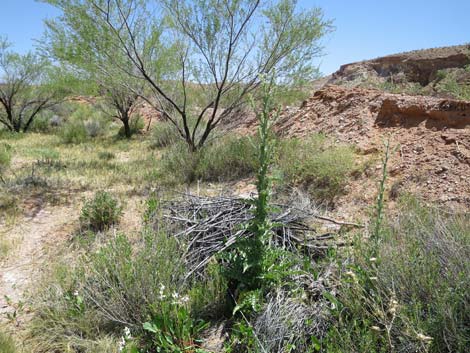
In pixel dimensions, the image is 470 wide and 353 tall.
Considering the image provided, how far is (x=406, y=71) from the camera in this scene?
18359 mm

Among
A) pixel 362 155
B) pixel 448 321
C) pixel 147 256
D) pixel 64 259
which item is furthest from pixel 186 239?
pixel 362 155

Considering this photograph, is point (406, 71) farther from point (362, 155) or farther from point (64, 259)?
point (64, 259)

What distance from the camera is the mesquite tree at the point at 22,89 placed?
14078mm

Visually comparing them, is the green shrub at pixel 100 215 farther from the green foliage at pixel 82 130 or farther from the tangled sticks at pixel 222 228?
the green foliage at pixel 82 130

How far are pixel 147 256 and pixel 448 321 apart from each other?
2092 mm

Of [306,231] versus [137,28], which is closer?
[306,231]

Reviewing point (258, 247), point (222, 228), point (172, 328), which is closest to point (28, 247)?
point (222, 228)

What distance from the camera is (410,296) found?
2123 millimetres

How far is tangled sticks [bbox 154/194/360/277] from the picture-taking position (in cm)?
302

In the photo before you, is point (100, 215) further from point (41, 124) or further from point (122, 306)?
point (41, 124)

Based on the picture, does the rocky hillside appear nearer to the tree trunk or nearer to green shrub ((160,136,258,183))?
the tree trunk

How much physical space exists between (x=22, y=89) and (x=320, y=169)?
14.8 meters

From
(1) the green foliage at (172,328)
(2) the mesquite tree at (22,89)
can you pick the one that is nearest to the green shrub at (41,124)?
(2) the mesquite tree at (22,89)

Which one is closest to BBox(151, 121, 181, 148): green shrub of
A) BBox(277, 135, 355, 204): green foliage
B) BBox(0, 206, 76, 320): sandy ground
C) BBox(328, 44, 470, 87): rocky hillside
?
BBox(277, 135, 355, 204): green foliage
